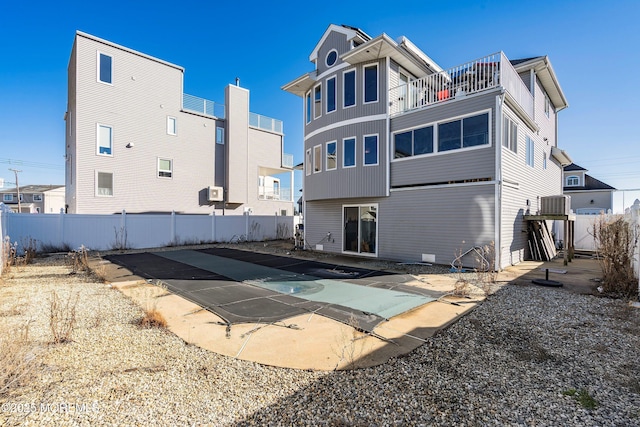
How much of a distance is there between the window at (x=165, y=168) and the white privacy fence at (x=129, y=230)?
3.38 m

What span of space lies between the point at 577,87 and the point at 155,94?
74.3 ft

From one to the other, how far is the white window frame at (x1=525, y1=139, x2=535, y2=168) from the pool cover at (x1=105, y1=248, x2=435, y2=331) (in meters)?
7.84

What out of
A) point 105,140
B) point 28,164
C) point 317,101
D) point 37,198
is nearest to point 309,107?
point 317,101

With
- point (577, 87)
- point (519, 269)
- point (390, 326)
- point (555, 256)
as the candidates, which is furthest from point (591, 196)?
point (390, 326)

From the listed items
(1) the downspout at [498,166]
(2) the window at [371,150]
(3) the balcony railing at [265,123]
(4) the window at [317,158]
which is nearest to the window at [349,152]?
(2) the window at [371,150]

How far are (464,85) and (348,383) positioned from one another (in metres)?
10.9

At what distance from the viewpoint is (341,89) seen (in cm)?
1218

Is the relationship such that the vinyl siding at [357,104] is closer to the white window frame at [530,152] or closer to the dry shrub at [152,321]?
the white window frame at [530,152]

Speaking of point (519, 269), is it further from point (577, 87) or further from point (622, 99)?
point (622, 99)

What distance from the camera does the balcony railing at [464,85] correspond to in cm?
904

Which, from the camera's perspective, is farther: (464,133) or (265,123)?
(265,123)

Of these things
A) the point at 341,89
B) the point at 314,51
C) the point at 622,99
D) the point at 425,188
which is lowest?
the point at 425,188

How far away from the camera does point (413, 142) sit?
1050 cm

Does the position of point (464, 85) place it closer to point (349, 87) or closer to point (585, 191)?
point (349, 87)
